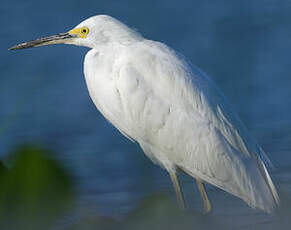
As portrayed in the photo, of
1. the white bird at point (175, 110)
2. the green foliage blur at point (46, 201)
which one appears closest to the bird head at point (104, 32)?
the white bird at point (175, 110)

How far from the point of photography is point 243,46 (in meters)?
7.45

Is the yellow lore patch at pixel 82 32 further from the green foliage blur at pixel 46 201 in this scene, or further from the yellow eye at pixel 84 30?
the green foliage blur at pixel 46 201

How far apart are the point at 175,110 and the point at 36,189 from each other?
1.31 m

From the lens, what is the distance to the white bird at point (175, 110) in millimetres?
3092

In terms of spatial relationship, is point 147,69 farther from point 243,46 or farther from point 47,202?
point 243,46

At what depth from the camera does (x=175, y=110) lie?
3127mm

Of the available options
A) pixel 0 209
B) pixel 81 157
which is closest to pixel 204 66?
pixel 81 157

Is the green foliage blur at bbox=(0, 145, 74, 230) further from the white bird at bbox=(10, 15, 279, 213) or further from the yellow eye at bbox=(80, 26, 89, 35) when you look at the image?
the yellow eye at bbox=(80, 26, 89, 35)

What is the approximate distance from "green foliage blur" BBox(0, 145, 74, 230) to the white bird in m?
1.20

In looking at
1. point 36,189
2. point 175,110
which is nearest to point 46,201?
point 36,189

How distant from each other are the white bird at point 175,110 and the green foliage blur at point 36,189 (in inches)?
47.2

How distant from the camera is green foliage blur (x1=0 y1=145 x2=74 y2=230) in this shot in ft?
6.13

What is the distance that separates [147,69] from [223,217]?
33.9 inches

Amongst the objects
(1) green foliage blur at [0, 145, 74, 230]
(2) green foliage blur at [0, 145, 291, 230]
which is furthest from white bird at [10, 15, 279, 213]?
(1) green foliage blur at [0, 145, 74, 230]
